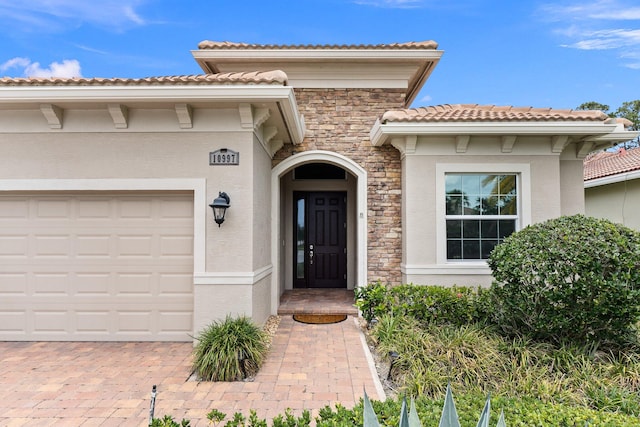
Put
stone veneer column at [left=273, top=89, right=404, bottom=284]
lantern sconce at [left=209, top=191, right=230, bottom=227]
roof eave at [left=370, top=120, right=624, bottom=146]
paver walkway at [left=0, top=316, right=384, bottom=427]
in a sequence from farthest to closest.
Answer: stone veneer column at [left=273, top=89, right=404, bottom=284] → roof eave at [left=370, top=120, right=624, bottom=146] → lantern sconce at [left=209, top=191, right=230, bottom=227] → paver walkway at [left=0, top=316, right=384, bottom=427]

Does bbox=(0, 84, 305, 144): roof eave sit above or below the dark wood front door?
above

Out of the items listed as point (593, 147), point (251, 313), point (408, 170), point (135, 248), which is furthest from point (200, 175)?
point (593, 147)

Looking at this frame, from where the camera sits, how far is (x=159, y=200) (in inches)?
224

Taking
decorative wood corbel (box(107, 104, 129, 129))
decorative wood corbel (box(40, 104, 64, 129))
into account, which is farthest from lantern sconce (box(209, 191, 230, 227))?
decorative wood corbel (box(40, 104, 64, 129))

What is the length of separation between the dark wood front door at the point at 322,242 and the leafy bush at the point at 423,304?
11.3 feet

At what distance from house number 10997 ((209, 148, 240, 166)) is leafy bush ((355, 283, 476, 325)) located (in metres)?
3.23

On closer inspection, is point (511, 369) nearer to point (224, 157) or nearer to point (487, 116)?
point (487, 116)

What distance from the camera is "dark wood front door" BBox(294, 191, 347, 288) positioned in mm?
9758

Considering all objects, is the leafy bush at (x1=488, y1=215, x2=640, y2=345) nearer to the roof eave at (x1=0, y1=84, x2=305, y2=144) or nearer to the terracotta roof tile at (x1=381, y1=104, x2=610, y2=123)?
the terracotta roof tile at (x1=381, y1=104, x2=610, y2=123)

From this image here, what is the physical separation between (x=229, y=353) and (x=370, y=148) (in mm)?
5053

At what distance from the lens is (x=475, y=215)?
6973mm

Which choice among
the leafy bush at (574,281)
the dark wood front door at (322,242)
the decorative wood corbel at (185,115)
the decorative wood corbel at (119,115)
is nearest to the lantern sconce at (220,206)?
the decorative wood corbel at (185,115)

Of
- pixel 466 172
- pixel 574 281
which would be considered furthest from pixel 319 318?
pixel 574 281

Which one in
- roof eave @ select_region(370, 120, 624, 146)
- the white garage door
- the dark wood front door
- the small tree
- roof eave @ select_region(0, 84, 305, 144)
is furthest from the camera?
the small tree
